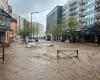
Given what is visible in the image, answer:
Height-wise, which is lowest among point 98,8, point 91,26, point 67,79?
point 67,79

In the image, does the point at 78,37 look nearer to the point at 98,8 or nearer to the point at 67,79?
the point at 98,8

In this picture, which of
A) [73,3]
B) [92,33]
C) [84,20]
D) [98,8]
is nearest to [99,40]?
[92,33]

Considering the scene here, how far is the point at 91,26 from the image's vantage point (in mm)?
93125

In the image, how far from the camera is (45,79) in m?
14.4

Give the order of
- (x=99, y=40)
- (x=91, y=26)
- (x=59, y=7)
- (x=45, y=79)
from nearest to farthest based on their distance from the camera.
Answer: (x=45, y=79)
(x=99, y=40)
(x=91, y=26)
(x=59, y=7)

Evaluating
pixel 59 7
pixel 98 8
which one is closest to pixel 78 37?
pixel 98 8

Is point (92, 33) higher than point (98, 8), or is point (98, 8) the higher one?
point (98, 8)

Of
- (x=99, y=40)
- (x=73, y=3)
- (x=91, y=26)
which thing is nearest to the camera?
(x=99, y=40)

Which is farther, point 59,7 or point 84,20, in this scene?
point 59,7

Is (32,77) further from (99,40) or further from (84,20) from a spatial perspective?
(84,20)

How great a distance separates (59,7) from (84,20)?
2155 inches

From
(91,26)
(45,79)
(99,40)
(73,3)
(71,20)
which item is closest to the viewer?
(45,79)

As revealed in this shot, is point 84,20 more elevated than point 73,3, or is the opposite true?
point 73,3

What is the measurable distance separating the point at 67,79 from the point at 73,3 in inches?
4467
